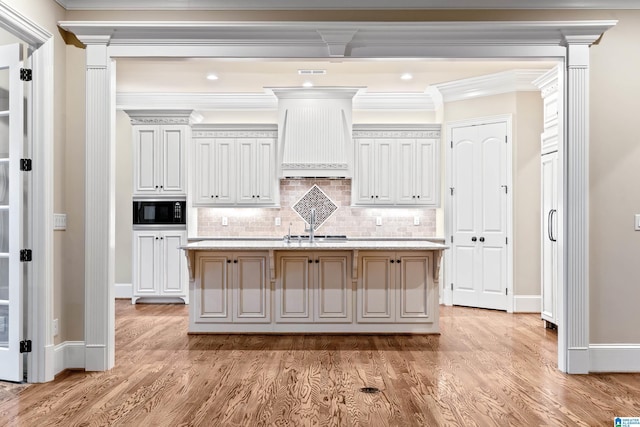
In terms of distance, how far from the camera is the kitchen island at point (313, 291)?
5.03 m

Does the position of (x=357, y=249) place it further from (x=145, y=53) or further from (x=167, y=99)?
(x=167, y=99)

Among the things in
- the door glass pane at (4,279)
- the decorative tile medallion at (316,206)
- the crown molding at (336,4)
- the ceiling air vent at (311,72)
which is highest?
the ceiling air vent at (311,72)

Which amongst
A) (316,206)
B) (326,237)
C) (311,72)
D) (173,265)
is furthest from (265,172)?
(173,265)

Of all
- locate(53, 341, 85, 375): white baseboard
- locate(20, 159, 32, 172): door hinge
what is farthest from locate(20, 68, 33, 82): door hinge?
locate(53, 341, 85, 375): white baseboard

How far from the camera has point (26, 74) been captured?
3.56 m

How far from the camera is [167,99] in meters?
7.62

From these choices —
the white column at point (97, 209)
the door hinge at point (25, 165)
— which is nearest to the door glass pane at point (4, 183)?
the door hinge at point (25, 165)

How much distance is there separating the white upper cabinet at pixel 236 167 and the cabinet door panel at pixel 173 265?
0.64 meters

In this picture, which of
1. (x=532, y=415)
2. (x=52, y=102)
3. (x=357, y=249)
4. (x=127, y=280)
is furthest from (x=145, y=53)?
(x=127, y=280)

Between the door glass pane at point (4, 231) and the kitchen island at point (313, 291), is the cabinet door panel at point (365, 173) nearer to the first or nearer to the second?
the kitchen island at point (313, 291)

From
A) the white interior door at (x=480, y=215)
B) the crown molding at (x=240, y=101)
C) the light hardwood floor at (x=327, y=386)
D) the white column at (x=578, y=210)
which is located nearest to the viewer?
the light hardwood floor at (x=327, y=386)

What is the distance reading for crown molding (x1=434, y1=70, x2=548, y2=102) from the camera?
635 centimetres

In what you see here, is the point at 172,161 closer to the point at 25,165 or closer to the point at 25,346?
the point at 25,165

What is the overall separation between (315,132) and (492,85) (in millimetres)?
2460
